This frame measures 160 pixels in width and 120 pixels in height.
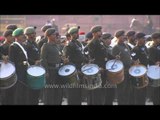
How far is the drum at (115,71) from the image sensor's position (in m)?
10.7

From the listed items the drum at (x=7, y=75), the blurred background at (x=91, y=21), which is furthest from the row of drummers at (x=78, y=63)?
the blurred background at (x=91, y=21)

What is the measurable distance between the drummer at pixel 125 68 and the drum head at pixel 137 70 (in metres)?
0.20

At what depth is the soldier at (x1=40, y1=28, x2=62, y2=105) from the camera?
35.4 ft

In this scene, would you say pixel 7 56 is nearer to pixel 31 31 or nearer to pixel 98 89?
pixel 31 31

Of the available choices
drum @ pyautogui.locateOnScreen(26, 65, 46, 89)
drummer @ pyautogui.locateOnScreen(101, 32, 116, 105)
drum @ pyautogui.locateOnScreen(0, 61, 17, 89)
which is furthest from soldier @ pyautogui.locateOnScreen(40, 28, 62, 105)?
drummer @ pyautogui.locateOnScreen(101, 32, 116, 105)

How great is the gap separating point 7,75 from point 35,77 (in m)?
0.57

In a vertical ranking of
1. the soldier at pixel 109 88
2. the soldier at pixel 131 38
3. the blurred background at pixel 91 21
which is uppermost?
the blurred background at pixel 91 21

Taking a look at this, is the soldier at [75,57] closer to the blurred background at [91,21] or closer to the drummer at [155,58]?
the drummer at [155,58]

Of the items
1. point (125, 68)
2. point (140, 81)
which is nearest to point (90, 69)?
point (125, 68)

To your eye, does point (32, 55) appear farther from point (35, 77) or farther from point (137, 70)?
point (137, 70)

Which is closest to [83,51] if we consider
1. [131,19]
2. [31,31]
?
[31,31]

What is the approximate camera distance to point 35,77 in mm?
10188

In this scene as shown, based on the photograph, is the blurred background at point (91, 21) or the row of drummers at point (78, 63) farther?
the blurred background at point (91, 21)

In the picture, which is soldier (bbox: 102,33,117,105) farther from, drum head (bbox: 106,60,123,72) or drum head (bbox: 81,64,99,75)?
drum head (bbox: 81,64,99,75)
